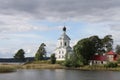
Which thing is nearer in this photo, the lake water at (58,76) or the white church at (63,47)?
the lake water at (58,76)

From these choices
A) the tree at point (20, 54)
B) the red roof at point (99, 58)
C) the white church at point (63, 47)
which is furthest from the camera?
the tree at point (20, 54)

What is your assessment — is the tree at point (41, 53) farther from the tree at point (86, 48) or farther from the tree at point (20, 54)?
the tree at point (86, 48)

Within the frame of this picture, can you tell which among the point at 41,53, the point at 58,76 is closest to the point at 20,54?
the point at 41,53

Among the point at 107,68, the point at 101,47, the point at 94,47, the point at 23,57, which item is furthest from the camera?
the point at 23,57

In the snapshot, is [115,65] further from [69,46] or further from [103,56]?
[69,46]

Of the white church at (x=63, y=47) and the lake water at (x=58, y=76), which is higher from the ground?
the white church at (x=63, y=47)

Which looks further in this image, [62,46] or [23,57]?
[23,57]

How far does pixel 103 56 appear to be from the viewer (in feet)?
451

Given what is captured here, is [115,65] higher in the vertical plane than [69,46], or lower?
lower

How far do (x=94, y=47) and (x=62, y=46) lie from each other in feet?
92.5

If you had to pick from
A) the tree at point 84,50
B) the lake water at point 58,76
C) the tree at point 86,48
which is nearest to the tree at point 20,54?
the tree at point 86,48

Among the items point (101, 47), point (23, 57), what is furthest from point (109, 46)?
point (23, 57)

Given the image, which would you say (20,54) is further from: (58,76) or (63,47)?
(58,76)

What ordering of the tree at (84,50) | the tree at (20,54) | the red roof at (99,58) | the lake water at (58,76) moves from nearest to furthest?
the lake water at (58,76) → the tree at (84,50) → the red roof at (99,58) → the tree at (20,54)
